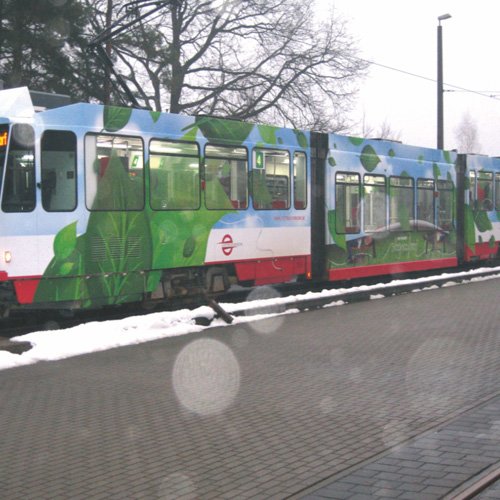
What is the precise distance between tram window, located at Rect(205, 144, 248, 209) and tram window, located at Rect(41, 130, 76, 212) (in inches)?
103

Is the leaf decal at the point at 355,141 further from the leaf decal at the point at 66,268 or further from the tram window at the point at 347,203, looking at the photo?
the leaf decal at the point at 66,268

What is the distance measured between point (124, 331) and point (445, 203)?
1233cm

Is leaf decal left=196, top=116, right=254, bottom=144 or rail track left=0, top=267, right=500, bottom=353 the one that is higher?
leaf decal left=196, top=116, right=254, bottom=144

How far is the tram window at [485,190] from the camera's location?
72.1ft

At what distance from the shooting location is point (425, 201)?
19.3 metres

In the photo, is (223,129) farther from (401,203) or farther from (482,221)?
(482,221)

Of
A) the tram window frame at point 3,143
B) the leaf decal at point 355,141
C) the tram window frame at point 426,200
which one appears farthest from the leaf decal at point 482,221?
the tram window frame at point 3,143

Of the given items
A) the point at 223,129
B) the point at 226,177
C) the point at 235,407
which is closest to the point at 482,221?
the point at 226,177

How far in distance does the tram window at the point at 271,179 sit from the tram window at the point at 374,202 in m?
2.87

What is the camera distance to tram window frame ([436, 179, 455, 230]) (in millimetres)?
19953

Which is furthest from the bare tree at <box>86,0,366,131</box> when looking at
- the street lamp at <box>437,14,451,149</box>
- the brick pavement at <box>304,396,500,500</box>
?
the brick pavement at <box>304,396,500,500</box>

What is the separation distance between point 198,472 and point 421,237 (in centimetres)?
1480

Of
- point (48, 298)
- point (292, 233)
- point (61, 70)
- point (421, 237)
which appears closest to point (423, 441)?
point (48, 298)

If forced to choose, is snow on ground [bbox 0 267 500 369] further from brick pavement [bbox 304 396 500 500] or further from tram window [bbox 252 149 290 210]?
brick pavement [bbox 304 396 500 500]
